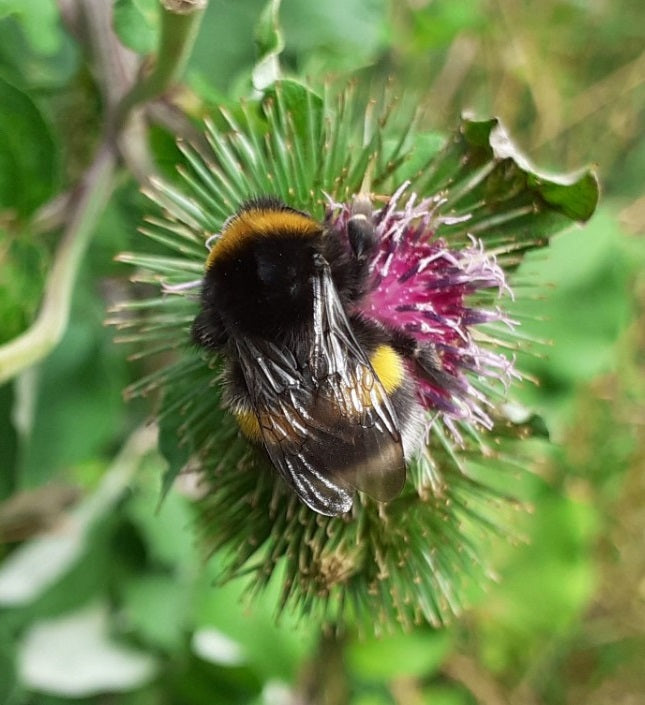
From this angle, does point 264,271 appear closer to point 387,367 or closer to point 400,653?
point 387,367

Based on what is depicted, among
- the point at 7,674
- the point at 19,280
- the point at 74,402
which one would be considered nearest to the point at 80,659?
the point at 7,674

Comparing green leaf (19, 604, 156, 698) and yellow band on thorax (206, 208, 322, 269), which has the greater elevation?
yellow band on thorax (206, 208, 322, 269)

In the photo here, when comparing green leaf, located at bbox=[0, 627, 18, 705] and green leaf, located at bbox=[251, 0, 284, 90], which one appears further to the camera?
green leaf, located at bbox=[0, 627, 18, 705]

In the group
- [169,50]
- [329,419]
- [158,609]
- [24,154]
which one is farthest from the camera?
[158,609]

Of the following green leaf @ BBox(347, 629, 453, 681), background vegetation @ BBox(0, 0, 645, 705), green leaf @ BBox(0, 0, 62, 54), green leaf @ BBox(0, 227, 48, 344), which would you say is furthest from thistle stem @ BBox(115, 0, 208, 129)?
green leaf @ BBox(347, 629, 453, 681)

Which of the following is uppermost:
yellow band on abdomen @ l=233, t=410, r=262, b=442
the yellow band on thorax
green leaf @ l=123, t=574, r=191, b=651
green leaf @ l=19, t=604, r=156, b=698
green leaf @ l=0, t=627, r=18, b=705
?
the yellow band on thorax

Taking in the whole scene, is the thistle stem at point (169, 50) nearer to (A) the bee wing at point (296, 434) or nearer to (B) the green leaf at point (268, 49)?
(B) the green leaf at point (268, 49)

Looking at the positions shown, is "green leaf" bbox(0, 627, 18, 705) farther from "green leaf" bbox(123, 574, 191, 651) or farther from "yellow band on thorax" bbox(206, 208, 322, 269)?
"yellow band on thorax" bbox(206, 208, 322, 269)

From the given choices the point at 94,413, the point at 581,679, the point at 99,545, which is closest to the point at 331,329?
the point at 94,413
